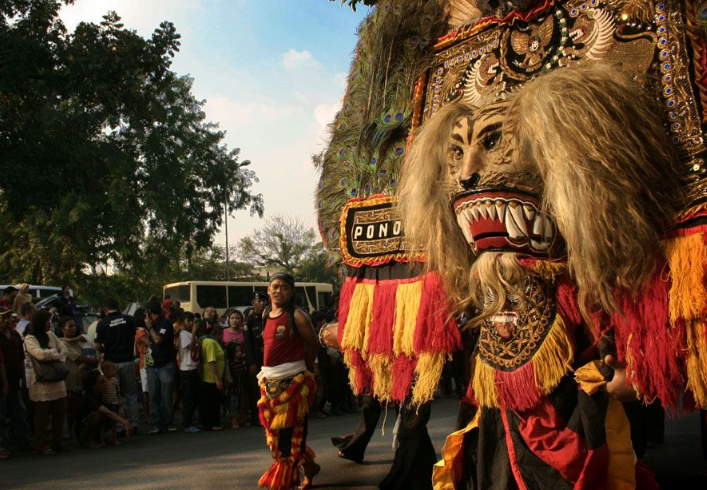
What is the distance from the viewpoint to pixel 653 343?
8.67ft

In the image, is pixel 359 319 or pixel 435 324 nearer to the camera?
pixel 435 324

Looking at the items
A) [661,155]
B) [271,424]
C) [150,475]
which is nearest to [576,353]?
[661,155]

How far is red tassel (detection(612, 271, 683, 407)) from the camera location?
8.56ft

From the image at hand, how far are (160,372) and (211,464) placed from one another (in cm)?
275

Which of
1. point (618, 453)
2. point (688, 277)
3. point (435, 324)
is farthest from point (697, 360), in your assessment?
point (435, 324)

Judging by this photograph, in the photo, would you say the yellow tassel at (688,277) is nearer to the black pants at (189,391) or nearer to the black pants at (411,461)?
the black pants at (411,461)

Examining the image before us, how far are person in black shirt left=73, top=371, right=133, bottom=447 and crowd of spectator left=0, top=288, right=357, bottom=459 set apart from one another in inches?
0.5

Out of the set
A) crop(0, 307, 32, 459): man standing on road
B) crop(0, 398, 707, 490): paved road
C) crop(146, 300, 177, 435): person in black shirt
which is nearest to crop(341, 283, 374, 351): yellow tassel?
crop(0, 398, 707, 490): paved road

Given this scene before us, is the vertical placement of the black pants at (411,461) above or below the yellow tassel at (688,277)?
below

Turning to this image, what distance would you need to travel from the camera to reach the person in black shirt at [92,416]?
298 inches

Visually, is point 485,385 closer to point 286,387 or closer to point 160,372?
point 286,387

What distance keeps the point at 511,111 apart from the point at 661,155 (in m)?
0.64

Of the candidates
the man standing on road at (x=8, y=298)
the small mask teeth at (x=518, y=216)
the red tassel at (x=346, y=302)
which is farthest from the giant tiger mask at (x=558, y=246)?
the man standing on road at (x=8, y=298)

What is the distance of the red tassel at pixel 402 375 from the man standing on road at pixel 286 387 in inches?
60.3
